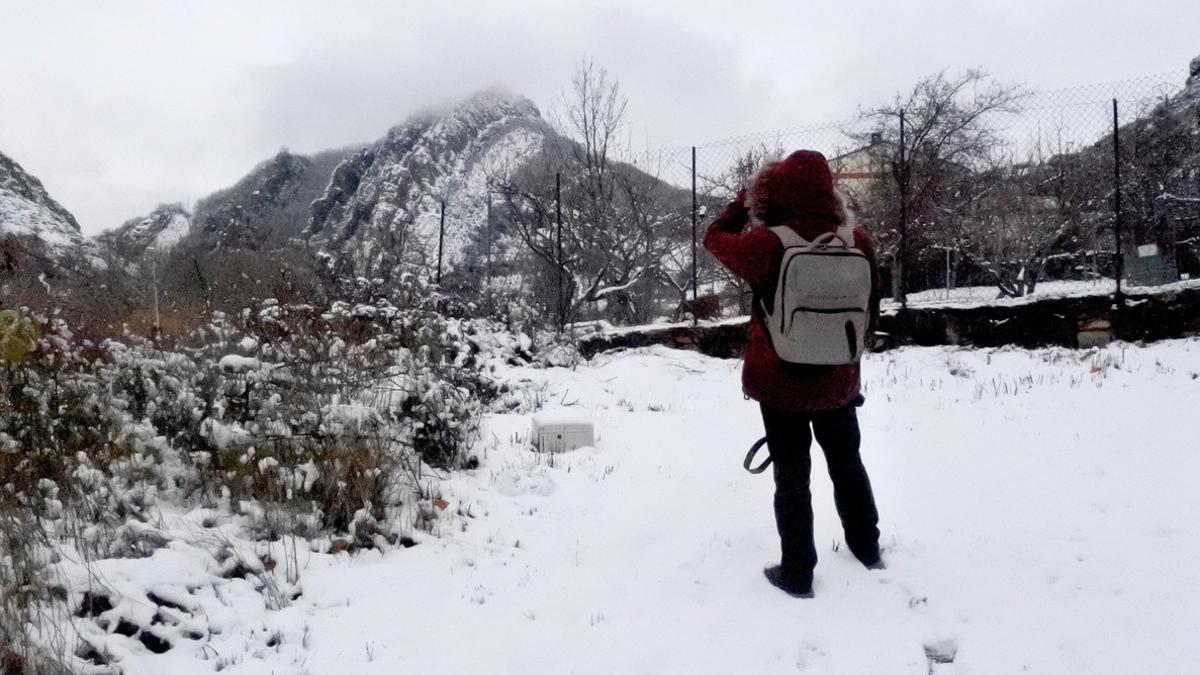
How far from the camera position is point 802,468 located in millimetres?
2510

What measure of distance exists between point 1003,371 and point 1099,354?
3.30ft

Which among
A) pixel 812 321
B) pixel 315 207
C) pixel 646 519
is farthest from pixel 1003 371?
pixel 315 207

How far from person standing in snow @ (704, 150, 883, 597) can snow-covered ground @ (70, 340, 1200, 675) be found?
1.01 ft

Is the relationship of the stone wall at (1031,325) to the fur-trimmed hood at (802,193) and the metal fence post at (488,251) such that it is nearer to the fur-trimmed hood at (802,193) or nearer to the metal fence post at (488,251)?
the fur-trimmed hood at (802,193)

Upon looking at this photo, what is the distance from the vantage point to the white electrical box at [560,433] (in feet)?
15.8

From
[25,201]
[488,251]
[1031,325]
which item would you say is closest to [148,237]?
[488,251]

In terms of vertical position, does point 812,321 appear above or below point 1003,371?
above

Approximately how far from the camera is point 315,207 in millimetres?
62031

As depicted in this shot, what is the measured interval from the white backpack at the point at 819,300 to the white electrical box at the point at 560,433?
2643 millimetres

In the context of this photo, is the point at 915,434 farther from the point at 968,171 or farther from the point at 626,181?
the point at 968,171

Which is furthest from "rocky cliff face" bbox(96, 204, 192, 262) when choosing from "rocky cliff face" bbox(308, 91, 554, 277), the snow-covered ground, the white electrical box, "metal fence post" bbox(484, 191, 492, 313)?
the snow-covered ground

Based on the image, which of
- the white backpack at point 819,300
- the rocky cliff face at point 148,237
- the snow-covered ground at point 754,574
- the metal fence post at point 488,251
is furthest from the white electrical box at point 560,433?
the rocky cliff face at point 148,237

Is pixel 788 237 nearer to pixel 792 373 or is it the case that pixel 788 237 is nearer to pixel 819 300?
pixel 819 300

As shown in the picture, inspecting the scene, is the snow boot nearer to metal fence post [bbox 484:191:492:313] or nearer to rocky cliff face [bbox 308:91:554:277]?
rocky cliff face [bbox 308:91:554:277]
